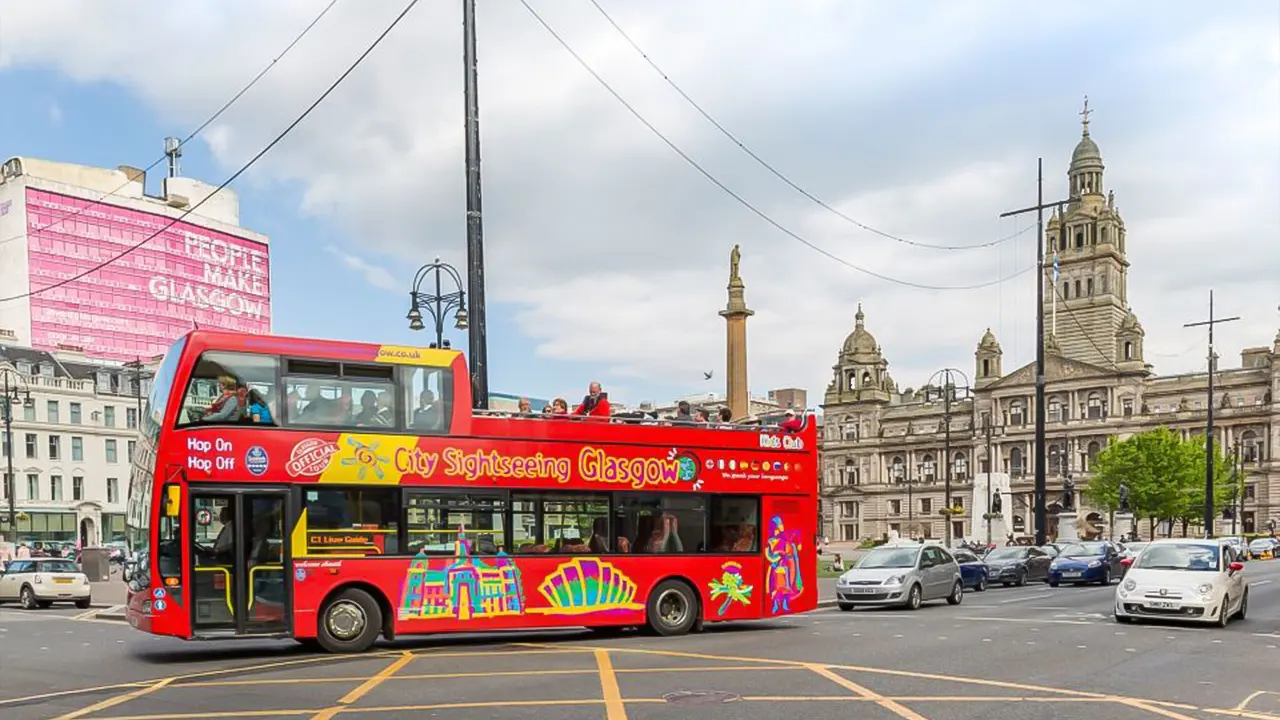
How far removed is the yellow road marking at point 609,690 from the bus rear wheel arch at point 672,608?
299 cm

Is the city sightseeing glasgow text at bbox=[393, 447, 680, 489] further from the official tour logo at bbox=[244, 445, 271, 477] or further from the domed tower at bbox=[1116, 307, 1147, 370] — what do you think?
the domed tower at bbox=[1116, 307, 1147, 370]

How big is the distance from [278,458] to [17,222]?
88.1 meters

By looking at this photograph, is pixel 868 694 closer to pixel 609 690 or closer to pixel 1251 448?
pixel 609 690

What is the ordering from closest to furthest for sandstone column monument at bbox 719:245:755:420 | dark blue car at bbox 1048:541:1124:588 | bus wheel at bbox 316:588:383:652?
bus wheel at bbox 316:588:383:652, dark blue car at bbox 1048:541:1124:588, sandstone column monument at bbox 719:245:755:420

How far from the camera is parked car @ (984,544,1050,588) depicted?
38.9 metres

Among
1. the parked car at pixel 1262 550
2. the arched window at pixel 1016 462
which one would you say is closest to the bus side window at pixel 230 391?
the parked car at pixel 1262 550

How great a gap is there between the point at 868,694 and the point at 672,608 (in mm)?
7310

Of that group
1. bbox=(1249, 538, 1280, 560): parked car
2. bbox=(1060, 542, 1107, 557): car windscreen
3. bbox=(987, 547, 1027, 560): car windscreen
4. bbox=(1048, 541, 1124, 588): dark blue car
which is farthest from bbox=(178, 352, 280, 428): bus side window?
bbox=(1249, 538, 1280, 560): parked car

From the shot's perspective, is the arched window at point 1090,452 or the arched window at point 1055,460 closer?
the arched window at point 1090,452

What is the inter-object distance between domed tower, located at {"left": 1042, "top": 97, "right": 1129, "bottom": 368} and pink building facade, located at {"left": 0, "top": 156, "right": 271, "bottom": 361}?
84360 millimetres

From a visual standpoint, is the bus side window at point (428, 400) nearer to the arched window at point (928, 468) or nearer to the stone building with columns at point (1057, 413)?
the stone building with columns at point (1057, 413)

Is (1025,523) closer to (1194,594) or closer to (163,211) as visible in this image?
(163,211)

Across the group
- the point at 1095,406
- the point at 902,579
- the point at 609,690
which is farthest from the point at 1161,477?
the point at 609,690

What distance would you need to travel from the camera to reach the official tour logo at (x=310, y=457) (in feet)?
50.8
